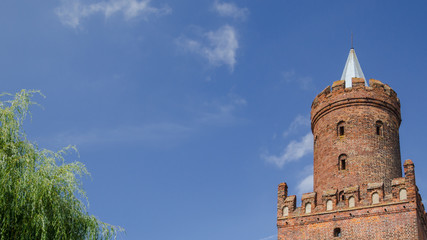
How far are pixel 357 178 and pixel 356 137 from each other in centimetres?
172

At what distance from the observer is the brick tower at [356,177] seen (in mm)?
19109

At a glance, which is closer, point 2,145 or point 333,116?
point 2,145

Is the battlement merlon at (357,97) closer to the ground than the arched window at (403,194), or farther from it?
farther from it

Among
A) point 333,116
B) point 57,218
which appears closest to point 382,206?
point 333,116

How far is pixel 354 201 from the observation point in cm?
1983

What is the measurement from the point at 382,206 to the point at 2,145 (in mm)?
13492

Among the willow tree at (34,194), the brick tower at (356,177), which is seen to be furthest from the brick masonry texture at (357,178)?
the willow tree at (34,194)

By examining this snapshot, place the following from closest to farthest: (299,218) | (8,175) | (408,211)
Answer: (8,175) → (408,211) → (299,218)

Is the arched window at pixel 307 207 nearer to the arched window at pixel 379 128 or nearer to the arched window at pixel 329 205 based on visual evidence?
the arched window at pixel 329 205

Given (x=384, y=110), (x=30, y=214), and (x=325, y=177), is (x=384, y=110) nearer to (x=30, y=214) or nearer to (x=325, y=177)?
(x=325, y=177)

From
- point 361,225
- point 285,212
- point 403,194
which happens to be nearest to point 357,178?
point 403,194

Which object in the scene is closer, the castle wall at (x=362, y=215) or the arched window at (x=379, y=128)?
the castle wall at (x=362, y=215)

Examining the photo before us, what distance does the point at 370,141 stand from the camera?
21.1 metres

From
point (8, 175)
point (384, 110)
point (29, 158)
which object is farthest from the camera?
point (384, 110)
